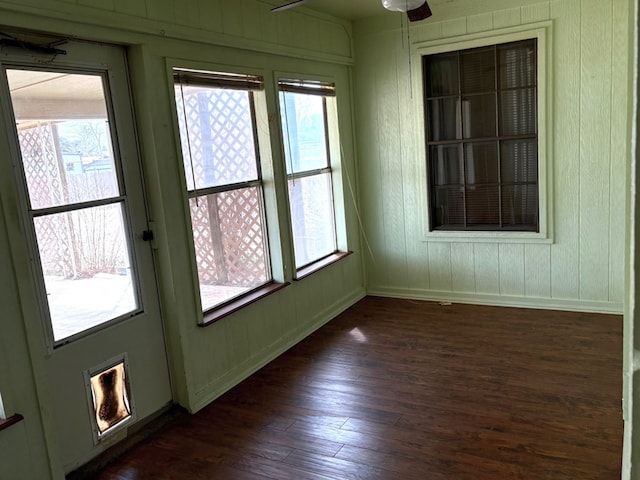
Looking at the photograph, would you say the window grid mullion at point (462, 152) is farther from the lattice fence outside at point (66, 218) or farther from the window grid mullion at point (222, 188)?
the lattice fence outside at point (66, 218)

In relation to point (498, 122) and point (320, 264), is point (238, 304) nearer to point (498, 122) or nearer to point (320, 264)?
point (320, 264)

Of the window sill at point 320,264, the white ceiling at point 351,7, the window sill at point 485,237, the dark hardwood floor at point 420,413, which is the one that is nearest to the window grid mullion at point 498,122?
the window sill at point 485,237

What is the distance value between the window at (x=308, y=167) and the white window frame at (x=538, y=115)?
0.82 meters

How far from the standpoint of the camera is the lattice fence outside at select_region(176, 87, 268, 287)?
3.25 metres

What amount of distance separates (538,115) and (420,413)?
2.63 m

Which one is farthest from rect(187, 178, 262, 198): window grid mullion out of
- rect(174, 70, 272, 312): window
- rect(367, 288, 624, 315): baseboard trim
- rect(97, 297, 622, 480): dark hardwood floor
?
rect(367, 288, 624, 315): baseboard trim

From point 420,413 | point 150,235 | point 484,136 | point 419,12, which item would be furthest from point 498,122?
point 150,235

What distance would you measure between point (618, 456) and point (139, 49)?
3.09 metres

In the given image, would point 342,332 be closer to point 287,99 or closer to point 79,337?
point 287,99

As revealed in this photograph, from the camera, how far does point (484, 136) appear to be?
4527mm

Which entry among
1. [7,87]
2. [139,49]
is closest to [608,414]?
[139,49]

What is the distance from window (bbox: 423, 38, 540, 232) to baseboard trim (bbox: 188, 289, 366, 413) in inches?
51.0

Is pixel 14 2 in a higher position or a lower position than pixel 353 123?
higher

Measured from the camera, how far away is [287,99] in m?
4.07
